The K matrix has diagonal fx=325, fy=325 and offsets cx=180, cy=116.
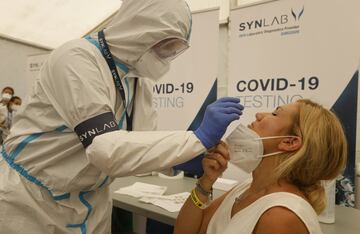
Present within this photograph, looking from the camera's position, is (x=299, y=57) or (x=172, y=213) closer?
(x=172, y=213)

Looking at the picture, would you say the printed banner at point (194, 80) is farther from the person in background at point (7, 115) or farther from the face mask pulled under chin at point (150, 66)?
the person in background at point (7, 115)

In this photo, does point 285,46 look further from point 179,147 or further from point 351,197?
point 179,147

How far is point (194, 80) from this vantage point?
2674 mm

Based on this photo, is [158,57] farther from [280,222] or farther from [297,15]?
[297,15]

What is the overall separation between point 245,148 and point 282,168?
0.49 feet

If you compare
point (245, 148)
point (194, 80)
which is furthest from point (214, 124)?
point (194, 80)

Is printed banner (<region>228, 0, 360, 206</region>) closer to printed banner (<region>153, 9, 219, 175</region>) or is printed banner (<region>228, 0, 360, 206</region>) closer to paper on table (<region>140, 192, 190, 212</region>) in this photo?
printed banner (<region>153, 9, 219, 175</region>)

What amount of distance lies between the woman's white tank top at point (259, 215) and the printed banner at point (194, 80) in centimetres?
140

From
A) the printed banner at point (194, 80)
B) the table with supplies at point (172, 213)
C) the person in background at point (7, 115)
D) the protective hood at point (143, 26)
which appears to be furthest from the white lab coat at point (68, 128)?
the person in background at point (7, 115)

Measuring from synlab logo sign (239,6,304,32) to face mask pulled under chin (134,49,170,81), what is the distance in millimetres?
1151

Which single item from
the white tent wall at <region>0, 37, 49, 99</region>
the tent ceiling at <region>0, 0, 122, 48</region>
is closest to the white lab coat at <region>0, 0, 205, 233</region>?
the tent ceiling at <region>0, 0, 122, 48</region>

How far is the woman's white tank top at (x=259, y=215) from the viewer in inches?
41.2

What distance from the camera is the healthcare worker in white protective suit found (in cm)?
98

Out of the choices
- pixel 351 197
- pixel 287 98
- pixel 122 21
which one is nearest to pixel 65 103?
pixel 122 21
